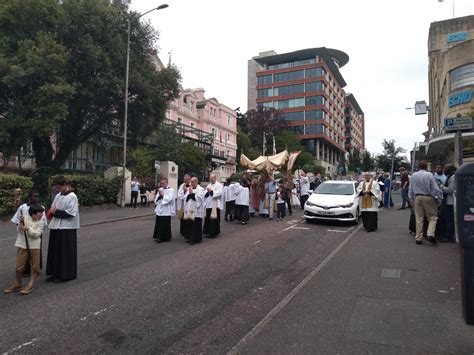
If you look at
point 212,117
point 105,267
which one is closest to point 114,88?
point 105,267

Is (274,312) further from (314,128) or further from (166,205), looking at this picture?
(314,128)

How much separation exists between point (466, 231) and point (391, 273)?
8.28ft

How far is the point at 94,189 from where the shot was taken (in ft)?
68.2

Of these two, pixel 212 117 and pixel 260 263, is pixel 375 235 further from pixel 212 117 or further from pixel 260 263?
pixel 212 117

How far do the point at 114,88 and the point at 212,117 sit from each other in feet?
98.5

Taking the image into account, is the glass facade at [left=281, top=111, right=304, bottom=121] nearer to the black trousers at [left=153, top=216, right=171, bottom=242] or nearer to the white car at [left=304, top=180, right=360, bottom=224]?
the white car at [left=304, top=180, right=360, bottom=224]

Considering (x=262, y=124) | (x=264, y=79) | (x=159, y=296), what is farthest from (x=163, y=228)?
(x=264, y=79)

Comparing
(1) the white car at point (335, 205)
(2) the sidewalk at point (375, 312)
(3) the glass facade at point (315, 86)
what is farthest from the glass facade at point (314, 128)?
(2) the sidewalk at point (375, 312)

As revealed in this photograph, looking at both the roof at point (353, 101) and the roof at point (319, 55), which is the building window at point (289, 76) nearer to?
the roof at point (319, 55)

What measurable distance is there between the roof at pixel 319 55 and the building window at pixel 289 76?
131 inches

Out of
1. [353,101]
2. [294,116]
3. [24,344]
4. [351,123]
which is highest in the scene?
[353,101]

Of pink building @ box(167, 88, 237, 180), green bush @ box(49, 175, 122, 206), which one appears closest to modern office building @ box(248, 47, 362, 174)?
pink building @ box(167, 88, 237, 180)

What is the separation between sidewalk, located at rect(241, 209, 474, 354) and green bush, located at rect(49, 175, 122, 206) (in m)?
15.5

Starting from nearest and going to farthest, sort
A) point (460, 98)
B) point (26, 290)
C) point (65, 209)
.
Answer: point (26, 290), point (65, 209), point (460, 98)
